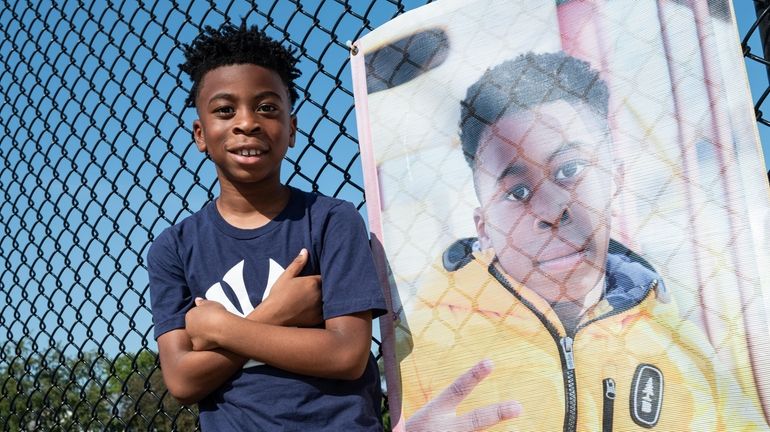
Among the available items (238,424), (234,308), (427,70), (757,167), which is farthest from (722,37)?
(238,424)

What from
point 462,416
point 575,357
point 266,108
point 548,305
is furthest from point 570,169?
point 266,108

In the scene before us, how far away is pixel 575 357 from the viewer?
1.82 metres

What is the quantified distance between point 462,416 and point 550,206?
1.82ft

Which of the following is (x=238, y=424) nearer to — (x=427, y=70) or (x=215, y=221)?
(x=215, y=221)

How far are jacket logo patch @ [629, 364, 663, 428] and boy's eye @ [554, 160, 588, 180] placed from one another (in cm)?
46

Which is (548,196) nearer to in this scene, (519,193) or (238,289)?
(519,193)

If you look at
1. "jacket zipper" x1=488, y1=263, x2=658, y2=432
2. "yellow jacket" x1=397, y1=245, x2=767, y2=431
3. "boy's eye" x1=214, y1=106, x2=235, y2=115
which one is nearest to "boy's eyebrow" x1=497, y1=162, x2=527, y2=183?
Answer: "yellow jacket" x1=397, y1=245, x2=767, y2=431

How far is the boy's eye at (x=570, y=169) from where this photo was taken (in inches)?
72.9

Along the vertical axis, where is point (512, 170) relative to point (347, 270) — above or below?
above

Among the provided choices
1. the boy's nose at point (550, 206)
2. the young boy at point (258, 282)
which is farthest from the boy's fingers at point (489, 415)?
the boy's nose at point (550, 206)

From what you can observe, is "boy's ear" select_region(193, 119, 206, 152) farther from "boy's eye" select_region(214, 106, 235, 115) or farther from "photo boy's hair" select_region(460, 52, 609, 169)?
"photo boy's hair" select_region(460, 52, 609, 169)

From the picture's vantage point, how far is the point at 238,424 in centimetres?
184

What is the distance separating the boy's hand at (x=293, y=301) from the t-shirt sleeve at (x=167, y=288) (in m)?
0.22

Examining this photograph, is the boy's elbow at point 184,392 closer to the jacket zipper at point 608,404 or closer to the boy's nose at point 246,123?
the boy's nose at point 246,123
